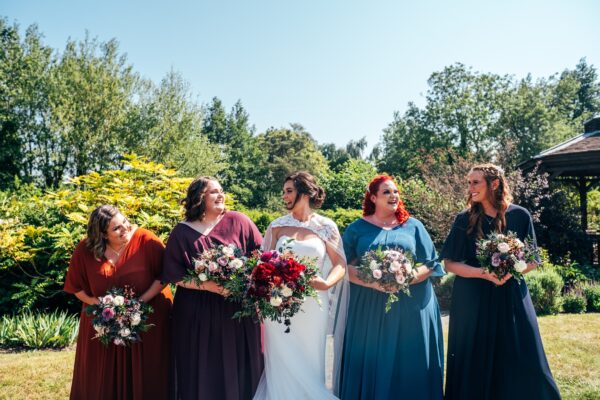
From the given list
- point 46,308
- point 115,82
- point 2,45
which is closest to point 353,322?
point 46,308

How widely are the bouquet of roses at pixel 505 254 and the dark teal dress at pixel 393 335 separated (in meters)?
0.67

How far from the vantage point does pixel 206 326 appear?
4148 mm

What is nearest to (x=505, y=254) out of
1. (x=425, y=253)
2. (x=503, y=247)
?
(x=503, y=247)

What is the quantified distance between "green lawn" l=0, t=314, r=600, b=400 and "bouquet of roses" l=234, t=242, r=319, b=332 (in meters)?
3.11

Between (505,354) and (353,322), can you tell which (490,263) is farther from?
(353,322)

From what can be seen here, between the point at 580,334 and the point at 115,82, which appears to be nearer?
the point at 580,334

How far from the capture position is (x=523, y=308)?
4117mm

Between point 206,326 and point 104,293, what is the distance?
3.47 ft

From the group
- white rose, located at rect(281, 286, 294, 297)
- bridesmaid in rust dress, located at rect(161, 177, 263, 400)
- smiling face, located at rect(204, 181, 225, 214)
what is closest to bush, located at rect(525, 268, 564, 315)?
bridesmaid in rust dress, located at rect(161, 177, 263, 400)

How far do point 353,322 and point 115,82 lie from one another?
79.2 feet

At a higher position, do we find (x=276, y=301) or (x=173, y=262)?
(x=173, y=262)

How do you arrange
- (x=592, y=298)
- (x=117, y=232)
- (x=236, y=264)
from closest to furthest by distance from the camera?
(x=236, y=264), (x=117, y=232), (x=592, y=298)

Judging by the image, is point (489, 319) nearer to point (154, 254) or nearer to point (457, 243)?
point (457, 243)

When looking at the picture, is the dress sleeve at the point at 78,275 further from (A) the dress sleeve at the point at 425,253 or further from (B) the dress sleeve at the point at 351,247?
Answer: (A) the dress sleeve at the point at 425,253
